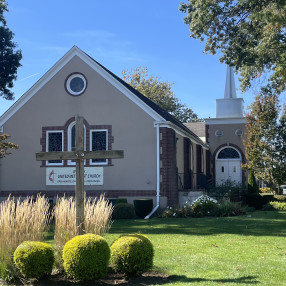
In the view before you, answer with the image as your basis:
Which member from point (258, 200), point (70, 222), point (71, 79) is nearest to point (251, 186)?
point (258, 200)

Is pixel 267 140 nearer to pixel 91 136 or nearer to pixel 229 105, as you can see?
pixel 229 105

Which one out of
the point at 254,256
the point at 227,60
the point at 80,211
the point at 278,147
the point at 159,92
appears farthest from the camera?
the point at 159,92

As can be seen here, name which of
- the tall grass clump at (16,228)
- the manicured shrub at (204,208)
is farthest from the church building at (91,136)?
the tall grass clump at (16,228)

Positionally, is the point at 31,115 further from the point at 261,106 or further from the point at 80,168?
the point at 80,168

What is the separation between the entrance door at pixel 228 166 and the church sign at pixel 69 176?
12.5 meters

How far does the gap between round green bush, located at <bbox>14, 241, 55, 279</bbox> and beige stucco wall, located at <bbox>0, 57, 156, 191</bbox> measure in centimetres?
1318

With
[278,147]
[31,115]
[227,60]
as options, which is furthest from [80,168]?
→ [278,147]

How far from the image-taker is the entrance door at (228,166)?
3027cm

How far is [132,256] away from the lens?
22.9 ft

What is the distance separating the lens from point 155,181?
19.9 meters

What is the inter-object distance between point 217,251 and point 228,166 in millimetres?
21559

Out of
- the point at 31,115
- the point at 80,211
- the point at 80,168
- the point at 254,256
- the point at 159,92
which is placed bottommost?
the point at 254,256

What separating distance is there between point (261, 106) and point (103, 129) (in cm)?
966

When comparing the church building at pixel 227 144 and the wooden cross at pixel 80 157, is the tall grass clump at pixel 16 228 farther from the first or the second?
the church building at pixel 227 144
